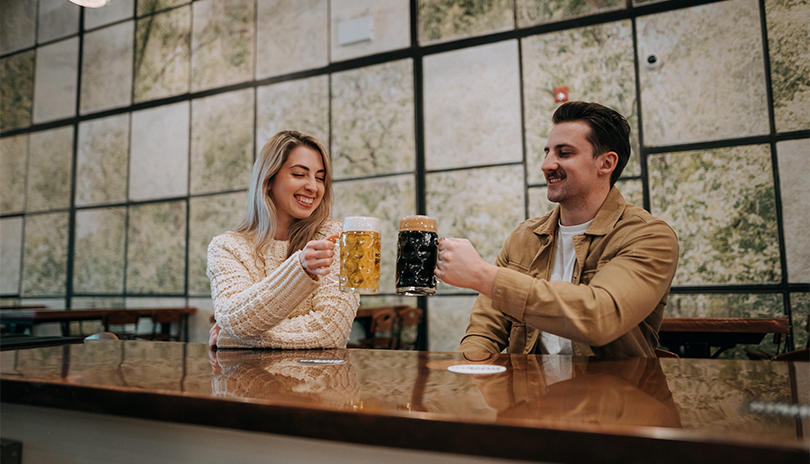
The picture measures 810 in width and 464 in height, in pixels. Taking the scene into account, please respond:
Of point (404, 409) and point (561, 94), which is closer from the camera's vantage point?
point (404, 409)

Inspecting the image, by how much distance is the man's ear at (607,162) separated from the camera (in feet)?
5.54

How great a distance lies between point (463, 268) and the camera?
1189mm

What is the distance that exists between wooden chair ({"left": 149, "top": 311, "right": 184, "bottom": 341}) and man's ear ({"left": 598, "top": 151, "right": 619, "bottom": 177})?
4121 mm

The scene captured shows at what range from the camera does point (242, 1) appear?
5.32 metres

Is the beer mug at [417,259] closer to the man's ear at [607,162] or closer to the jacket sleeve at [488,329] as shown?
the jacket sleeve at [488,329]

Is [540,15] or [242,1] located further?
[242,1]

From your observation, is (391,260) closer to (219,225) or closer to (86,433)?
(219,225)

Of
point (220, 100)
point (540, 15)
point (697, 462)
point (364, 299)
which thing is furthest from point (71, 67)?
point (697, 462)

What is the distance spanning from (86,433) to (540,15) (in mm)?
4080

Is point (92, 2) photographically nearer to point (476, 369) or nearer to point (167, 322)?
point (476, 369)

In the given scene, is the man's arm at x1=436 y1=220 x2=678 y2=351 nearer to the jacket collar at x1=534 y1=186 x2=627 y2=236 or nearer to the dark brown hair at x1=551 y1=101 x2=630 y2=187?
the jacket collar at x1=534 y1=186 x2=627 y2=236

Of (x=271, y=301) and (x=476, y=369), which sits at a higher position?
(x=271, y=301)

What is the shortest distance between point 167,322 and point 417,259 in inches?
167

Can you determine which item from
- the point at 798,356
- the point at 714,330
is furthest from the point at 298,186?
the point at 714,330
